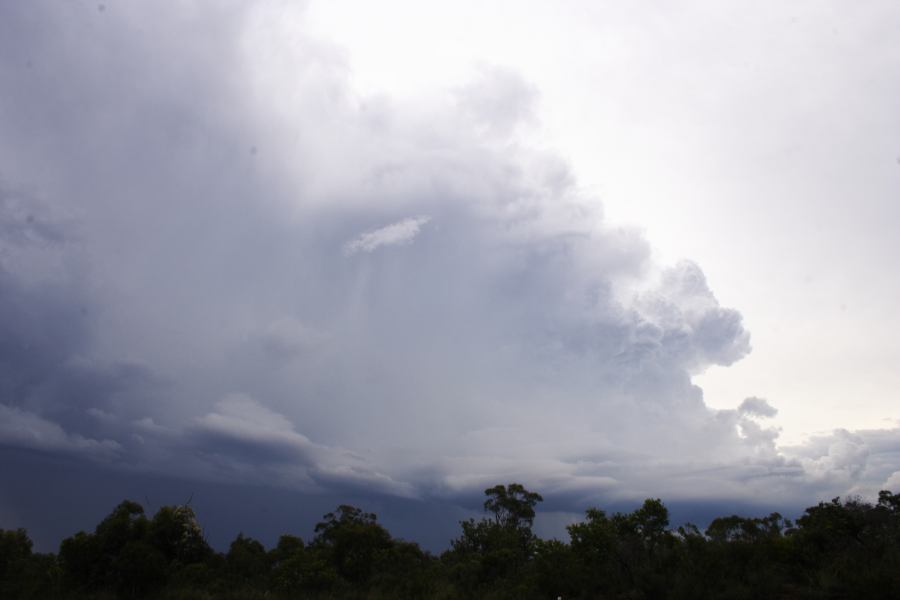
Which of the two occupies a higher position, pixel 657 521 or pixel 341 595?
pixel 657 521

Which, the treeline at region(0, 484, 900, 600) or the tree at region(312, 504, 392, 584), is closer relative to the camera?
the treeline at region(0, 484, 900, 600)

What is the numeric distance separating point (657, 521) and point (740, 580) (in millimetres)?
10960

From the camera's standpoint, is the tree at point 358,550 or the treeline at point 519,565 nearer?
the treeline at point 519,565

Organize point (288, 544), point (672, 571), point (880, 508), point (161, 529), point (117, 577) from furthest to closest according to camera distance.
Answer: point (288, 544) → point (161, 529) → point (117, 577) → point (880, 508) → point (672, 571)

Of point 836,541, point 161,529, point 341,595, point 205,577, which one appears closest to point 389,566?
point 341,595

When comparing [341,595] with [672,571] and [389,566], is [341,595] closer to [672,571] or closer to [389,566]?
[389,566]

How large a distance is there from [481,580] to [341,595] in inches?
256

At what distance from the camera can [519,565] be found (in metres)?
26.9

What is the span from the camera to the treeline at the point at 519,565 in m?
18.2

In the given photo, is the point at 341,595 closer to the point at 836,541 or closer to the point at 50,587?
the point at 50,587

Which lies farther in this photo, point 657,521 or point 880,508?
point 657,521

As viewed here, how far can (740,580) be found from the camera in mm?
18250

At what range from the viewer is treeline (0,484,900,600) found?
1816 cm

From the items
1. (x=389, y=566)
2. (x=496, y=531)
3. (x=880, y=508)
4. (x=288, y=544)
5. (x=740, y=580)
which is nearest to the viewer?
(x=740, y=580)
